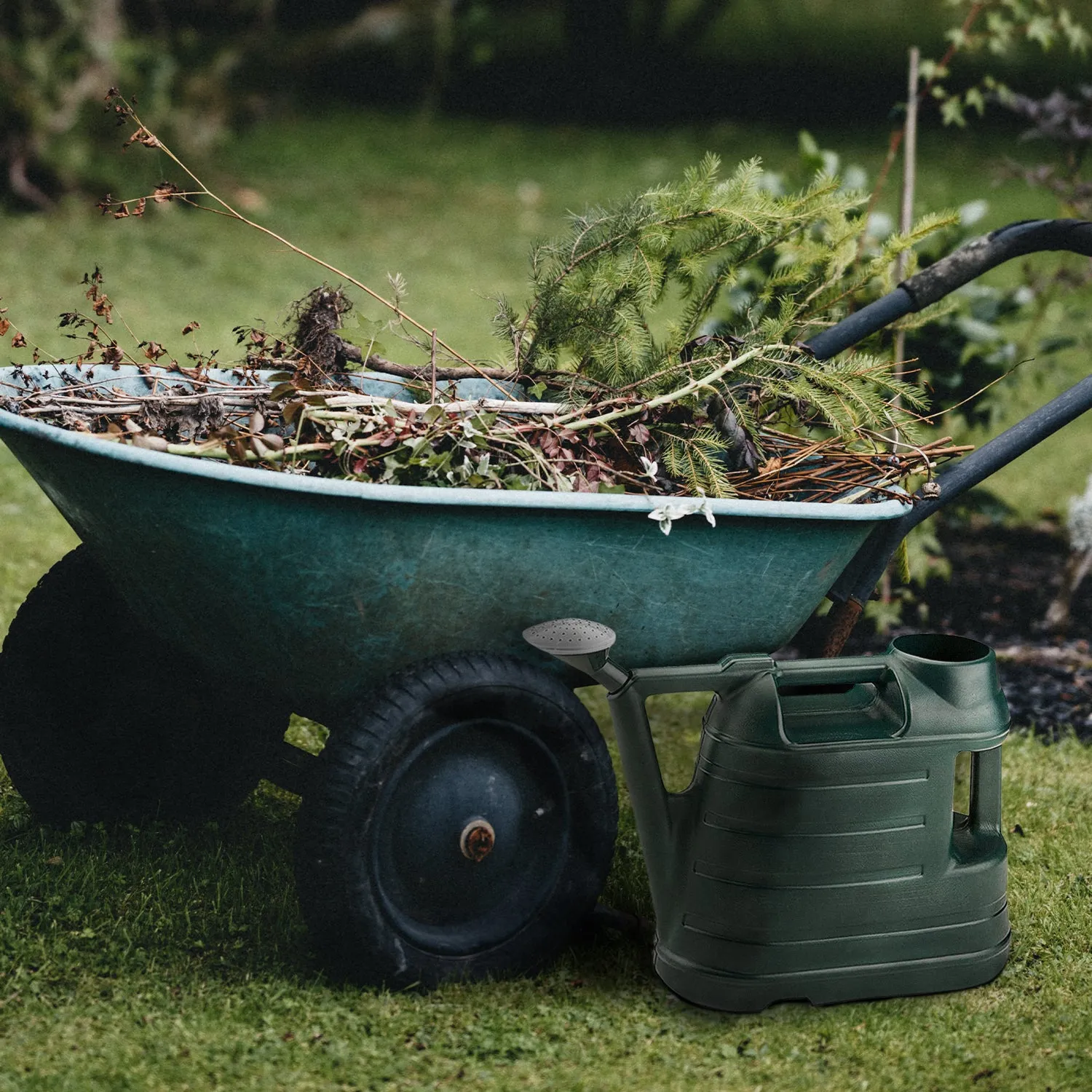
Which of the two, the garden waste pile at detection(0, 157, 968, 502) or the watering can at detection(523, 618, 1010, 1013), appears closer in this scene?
the watering can at detection(523, 618, 1010, 1013)

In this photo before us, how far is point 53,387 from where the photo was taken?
235 cm

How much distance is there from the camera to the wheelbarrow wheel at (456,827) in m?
1.99

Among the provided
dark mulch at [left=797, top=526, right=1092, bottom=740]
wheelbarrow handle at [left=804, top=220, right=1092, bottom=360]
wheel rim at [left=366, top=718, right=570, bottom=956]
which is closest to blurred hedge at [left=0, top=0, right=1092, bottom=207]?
dark mulch at [left=797, top=526, right=1092, bottom=740]

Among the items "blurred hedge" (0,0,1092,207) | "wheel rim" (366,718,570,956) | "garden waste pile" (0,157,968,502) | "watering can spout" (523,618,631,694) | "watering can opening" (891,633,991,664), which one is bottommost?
"wheel rim" (366,718,570,956)

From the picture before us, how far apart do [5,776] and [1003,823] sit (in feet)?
6.76

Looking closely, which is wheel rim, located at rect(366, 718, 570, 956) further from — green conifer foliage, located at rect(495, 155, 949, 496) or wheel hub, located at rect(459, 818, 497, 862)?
green conifer foliage, located at rect(495, 155, 949, 496)

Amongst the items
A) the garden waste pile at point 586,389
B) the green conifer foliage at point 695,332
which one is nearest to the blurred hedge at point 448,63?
the garden waste pile at point 586,389

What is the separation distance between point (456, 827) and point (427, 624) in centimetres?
33

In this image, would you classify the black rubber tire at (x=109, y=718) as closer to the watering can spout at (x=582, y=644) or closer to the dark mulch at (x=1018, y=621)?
the watering can spout at (x=582, y=644)

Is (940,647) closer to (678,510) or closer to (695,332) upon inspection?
(678,510)

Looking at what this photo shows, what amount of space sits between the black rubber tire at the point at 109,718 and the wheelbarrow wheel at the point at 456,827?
1.34ft

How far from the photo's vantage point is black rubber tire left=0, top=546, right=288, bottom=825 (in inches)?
95.3

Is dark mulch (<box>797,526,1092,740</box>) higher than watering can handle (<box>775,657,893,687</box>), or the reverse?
watering can handle (<box>775,657,893,687</box>)

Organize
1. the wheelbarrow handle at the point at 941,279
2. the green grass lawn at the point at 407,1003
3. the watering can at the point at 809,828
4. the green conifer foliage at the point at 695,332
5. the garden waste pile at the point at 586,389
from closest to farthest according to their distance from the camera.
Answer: the green grass lawn at the point at 407,1003, the watering can at the point at 809,828, the garden waste pile at the point at 586,389, the green conifer foliage at the point at 695,332, the wheelbarrow handle at the point at 941,279
